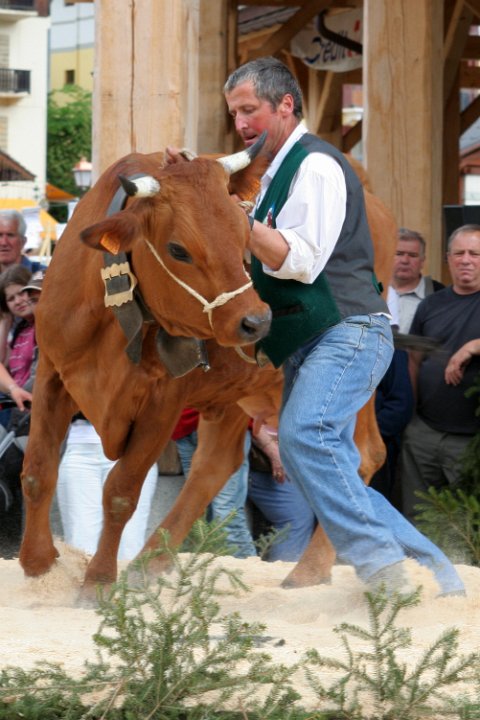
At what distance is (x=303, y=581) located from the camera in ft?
20.5

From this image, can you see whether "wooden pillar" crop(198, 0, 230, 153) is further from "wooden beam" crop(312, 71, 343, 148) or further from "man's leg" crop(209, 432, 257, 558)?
"wooden beam" crop(312, 71, 343, 148)

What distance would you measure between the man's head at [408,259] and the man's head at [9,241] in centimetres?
232

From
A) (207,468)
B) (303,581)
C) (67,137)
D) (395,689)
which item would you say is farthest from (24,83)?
(395,689)

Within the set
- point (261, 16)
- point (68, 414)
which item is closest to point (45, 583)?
point (68, 414)

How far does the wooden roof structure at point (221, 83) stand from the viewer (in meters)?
6.82

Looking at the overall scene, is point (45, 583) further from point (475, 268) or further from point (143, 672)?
point (475, 268)

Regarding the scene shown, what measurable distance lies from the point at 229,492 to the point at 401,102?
2709 mm

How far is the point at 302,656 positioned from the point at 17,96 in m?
53.0

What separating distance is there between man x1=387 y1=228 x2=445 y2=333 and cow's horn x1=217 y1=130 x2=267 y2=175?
3.19 m

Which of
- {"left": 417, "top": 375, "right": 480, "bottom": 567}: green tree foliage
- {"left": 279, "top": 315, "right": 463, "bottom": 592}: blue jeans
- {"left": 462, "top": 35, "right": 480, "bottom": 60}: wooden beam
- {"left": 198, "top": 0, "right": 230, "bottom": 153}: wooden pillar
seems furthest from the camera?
{"left": 462, "top": 35, "right": 480, "bottom": 60}: wooden beam

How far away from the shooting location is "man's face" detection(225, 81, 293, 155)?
16.6 feet

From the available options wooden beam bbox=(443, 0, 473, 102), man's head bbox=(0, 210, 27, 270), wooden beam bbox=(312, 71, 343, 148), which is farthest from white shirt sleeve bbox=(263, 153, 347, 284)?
wooden beam bbox=(312, 71, 343, 148)

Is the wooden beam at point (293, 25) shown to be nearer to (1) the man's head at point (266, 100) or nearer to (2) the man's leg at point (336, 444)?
(1) the man's head at point (266, 100)

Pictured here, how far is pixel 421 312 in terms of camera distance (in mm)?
7914
